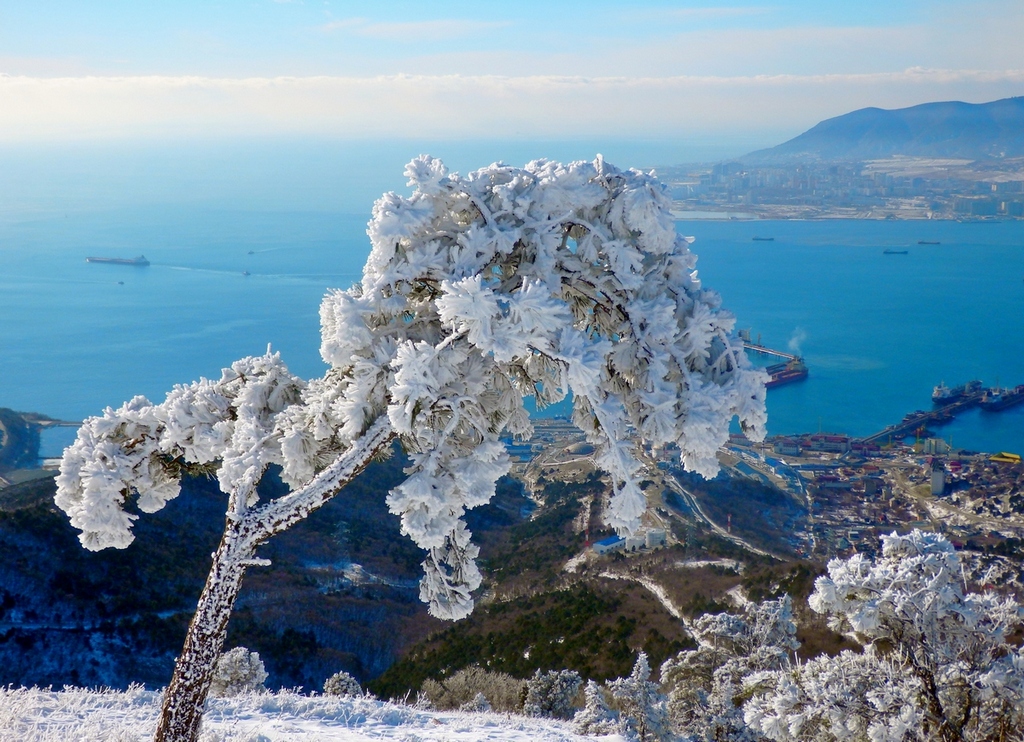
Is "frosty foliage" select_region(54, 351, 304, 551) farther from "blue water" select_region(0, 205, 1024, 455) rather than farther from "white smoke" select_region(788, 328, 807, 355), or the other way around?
"white smoke" select_region(788, 328, 807, 355)

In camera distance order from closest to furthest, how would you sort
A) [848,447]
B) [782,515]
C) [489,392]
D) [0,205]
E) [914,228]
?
[489,392] → [782,515] → [848,447] → [914,228] → [0,205]

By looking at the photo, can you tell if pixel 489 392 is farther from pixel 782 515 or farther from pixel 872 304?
pixel 872 304

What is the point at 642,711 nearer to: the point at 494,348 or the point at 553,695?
the point at 553,695

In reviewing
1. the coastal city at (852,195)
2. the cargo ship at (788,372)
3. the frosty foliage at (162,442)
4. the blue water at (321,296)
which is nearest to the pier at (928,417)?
the blue water at (321,296)

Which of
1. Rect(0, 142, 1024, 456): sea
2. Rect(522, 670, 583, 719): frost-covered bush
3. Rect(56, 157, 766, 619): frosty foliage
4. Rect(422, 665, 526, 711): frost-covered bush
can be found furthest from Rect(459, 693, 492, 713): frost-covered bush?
Rect(0, 142, 1024, 456): sea

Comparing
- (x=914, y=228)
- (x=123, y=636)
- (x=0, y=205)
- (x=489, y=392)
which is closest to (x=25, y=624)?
(x=123, y=636)
